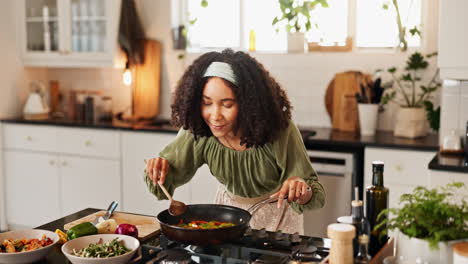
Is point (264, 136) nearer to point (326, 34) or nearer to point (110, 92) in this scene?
point (326, 34)

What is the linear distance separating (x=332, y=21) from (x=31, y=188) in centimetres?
272

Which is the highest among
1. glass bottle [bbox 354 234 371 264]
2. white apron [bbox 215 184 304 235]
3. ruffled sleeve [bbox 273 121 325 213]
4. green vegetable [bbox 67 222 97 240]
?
ruffled sleeve [bbox 273 121 325 213]

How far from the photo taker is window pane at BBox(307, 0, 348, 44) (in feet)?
14.4

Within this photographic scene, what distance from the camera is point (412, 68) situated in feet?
13.2

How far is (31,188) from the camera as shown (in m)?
4.86

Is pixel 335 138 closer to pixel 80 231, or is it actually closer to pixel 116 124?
pixel 116 124

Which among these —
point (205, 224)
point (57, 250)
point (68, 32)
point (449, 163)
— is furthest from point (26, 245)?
point (68, 32)

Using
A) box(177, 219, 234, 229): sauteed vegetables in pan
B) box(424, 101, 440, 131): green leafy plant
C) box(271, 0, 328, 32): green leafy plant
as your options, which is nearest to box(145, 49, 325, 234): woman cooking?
box(177, 219, 234, 229): sauteed vegetables in pan

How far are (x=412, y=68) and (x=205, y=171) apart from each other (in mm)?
Answer: 1569

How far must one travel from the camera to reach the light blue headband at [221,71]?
2223 millimetres

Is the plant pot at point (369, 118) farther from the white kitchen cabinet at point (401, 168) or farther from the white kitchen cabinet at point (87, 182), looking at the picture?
the white kitchen cabinet at point (87, 182)

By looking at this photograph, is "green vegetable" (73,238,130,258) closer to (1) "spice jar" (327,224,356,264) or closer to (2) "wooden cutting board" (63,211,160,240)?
(2) "wooden cutting board" (63,211,160,240)

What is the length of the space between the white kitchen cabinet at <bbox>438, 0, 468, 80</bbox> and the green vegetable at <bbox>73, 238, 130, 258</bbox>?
2236 mm

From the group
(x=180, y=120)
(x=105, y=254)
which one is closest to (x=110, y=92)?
(x=180, y=120)
